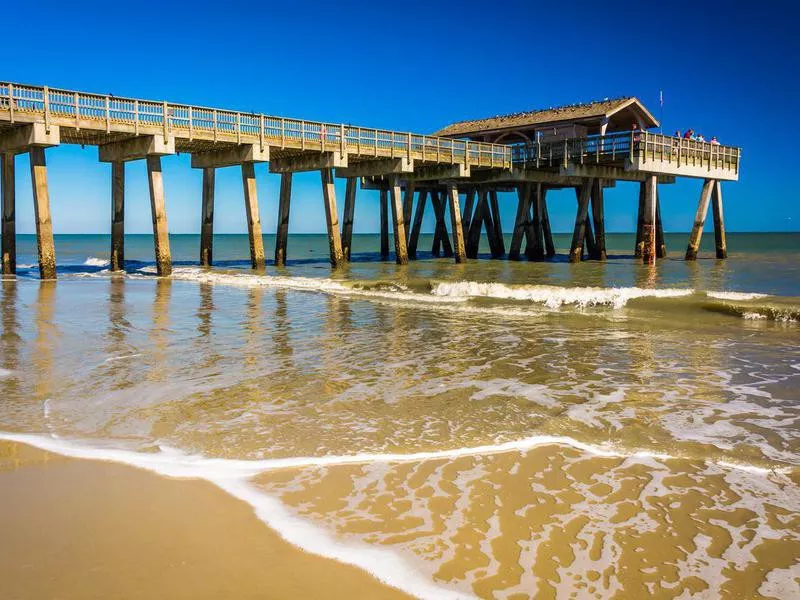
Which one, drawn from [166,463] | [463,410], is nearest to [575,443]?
[463,410]

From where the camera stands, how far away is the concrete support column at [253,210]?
85.2ft

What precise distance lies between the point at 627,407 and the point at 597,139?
23.7 m

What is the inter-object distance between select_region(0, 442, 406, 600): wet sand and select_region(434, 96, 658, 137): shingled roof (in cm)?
2950

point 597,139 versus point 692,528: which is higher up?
point 597,139

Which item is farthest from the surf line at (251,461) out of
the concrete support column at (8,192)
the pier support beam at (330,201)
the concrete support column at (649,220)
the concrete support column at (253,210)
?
the concrete support column at (649,220)

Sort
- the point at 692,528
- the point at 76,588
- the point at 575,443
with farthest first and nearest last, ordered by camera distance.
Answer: the point at 575,443 < the point at 692,528 < the point at 76,588

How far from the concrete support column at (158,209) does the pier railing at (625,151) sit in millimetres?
16427

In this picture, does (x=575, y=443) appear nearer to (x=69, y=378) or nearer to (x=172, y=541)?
(x=172, y=541)

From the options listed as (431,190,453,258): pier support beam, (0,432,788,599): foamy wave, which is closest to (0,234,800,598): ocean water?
(0,432,788,599): foamy wave

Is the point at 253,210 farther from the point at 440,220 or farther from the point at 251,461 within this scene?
the point at 251,461

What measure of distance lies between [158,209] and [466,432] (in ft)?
66.3

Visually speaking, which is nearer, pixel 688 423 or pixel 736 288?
pixel 688 423

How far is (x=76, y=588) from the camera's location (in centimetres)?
328

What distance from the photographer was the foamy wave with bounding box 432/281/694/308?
16.9 meters
